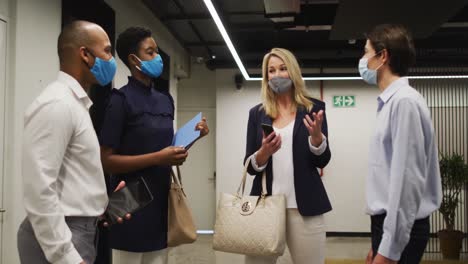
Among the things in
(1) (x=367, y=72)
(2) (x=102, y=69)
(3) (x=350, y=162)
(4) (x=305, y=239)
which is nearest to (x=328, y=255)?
(3) (x=350, y=162)

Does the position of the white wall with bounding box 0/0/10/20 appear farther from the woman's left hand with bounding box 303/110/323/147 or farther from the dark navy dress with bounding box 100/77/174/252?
the woman's left hand with bounding box 303/110/323/147

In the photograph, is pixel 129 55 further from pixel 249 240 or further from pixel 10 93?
pixel 10 93

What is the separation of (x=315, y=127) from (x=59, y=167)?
1145 millimetres

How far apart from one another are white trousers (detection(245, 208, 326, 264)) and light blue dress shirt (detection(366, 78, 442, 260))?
490 mm

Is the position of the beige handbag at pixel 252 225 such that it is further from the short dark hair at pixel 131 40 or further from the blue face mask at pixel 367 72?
the short dark hair at pixel 131 40

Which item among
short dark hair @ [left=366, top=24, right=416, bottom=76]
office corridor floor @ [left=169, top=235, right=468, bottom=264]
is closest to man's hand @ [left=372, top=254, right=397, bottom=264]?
short dark hair @ [left=366, top=24, right=416, bottom=76]

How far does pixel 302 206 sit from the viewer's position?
76.7 inches

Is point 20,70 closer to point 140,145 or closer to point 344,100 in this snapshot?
point 140,145

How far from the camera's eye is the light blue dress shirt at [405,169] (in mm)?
1382

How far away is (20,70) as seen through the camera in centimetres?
312

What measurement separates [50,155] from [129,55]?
84cm

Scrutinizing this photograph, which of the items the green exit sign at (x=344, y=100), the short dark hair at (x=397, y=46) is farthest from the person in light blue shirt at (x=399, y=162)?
the green exit sign at (x=344, y=100)

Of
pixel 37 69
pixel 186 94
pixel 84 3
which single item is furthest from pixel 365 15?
pixel 186 94

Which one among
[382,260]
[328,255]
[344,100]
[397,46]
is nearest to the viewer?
[382,260]
